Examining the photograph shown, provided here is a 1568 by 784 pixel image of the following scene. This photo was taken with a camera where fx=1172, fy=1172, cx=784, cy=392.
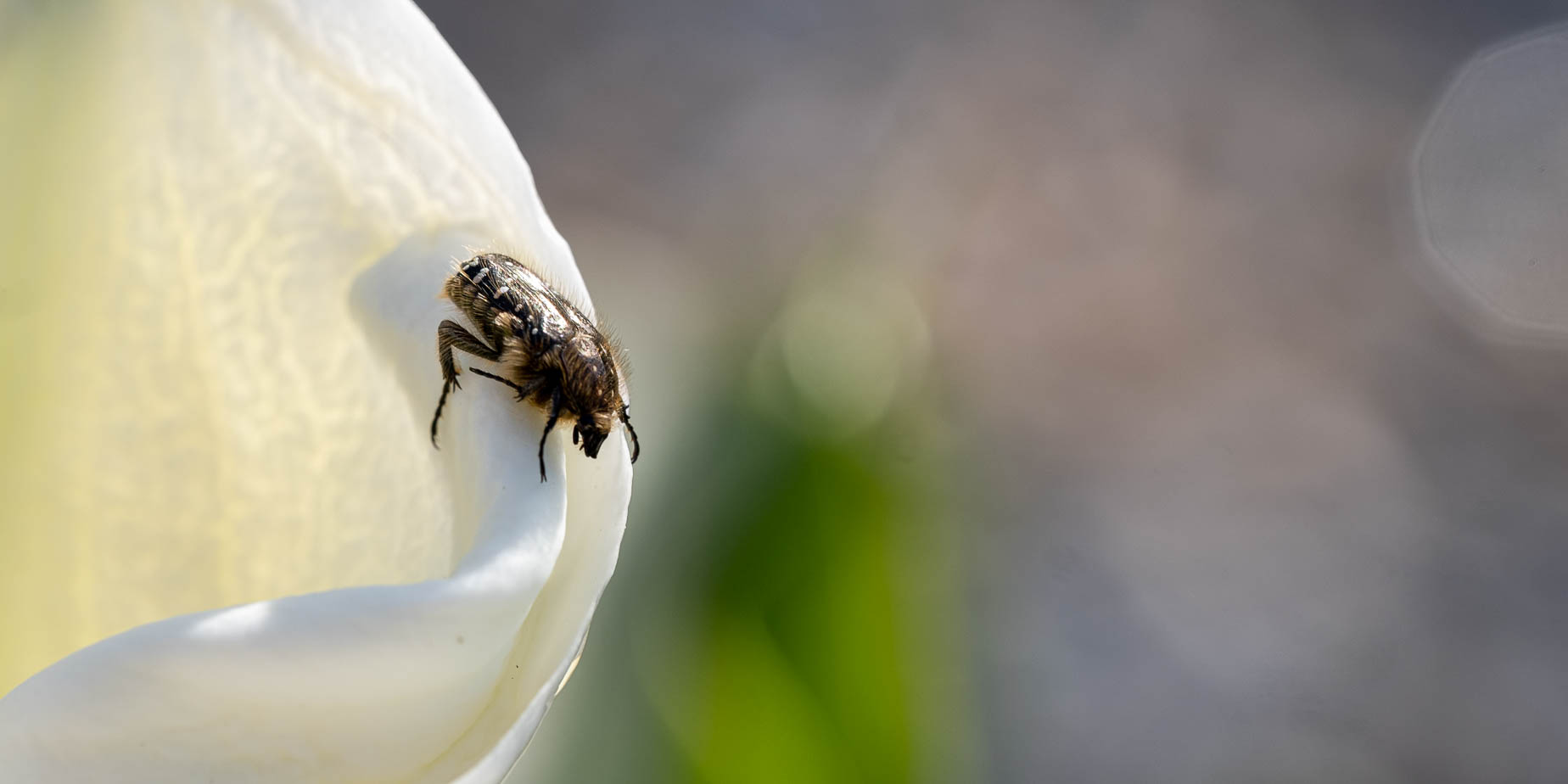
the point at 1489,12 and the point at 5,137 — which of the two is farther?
the point at 1489,12

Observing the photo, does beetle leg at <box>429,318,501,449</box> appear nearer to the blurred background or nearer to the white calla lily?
the white calla lily

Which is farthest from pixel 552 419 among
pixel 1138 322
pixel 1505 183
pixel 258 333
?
pixel 1505 183

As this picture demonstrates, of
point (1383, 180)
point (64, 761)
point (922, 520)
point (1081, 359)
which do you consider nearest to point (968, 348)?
point (1081, 359)

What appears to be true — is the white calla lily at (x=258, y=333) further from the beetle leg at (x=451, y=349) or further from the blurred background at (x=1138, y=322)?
the blurred background at (x=1138, y=322)

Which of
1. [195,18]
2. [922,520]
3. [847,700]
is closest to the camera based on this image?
[195,18]

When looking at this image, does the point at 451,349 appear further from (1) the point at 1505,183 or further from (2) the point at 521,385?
(1) the point at 1505,183

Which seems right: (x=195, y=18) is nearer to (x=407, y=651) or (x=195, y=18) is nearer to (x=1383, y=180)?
(x=407, y=651)
